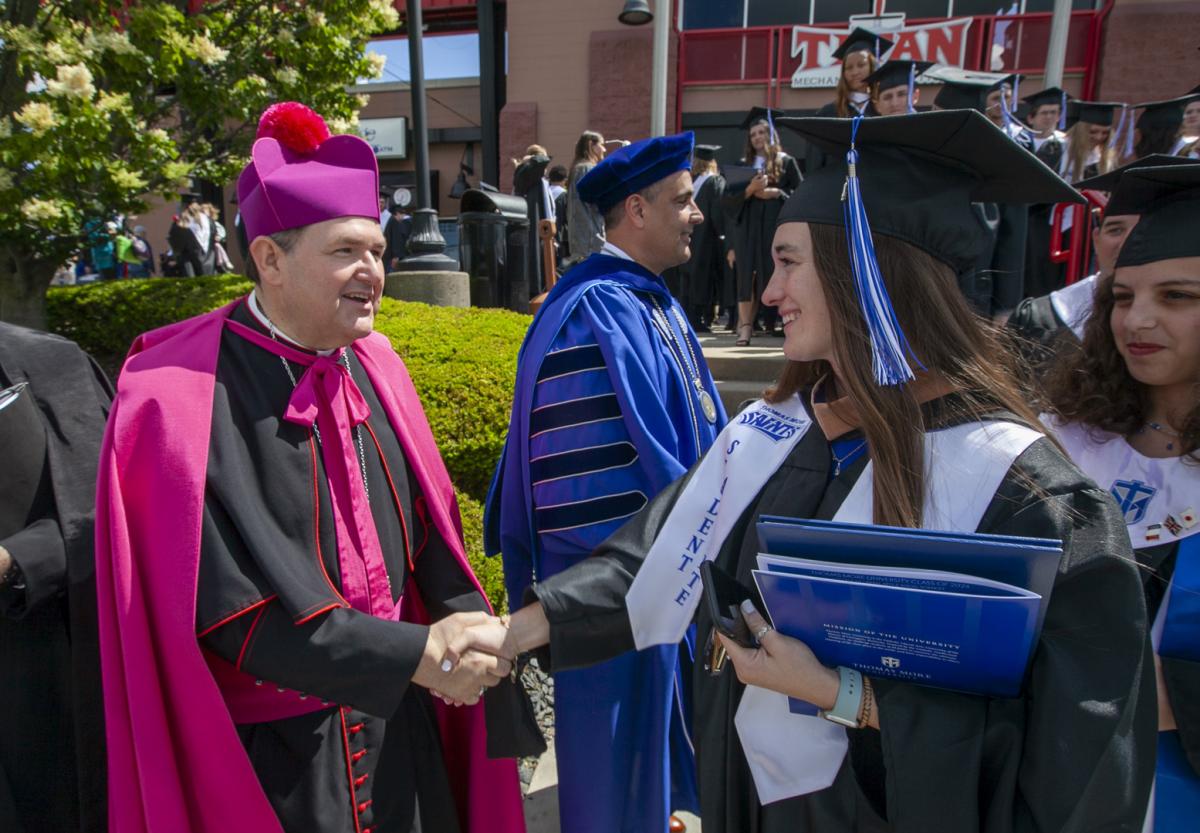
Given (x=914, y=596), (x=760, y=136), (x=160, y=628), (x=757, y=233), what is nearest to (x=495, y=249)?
(x=757, y=233)

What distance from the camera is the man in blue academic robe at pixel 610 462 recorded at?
2.32 meters

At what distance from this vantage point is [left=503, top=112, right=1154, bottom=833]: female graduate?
44.1 inches

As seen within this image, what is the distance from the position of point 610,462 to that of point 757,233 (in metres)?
5.31

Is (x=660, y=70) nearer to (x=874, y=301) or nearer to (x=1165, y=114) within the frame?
(x=1165, y=114)

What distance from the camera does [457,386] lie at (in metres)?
3.78

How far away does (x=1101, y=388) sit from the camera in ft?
6.11

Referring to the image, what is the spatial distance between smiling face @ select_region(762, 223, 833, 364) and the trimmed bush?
239 centimetres

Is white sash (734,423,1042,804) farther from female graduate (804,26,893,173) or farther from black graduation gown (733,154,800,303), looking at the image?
black graduation gown (733,154,800,303)

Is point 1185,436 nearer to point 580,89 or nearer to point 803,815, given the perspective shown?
point 803,815

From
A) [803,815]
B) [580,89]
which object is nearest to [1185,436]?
[803,815]

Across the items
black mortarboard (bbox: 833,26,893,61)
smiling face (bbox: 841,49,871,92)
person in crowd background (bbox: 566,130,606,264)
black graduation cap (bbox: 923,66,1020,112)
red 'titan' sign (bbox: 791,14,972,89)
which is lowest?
person in crowd background (bbox: 566,130,606,264)

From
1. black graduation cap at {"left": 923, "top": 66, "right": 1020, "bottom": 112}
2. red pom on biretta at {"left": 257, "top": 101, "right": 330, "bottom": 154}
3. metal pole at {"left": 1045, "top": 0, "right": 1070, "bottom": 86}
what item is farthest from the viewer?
metal pole at {"left": 1045, "top": 0, "right": 1070, "bottom": 86}

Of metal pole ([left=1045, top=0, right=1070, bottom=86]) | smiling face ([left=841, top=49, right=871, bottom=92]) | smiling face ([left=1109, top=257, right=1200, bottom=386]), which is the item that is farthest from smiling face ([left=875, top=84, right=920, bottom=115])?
metal pole ([left=1045, top=0, right=1070, bottom=86])

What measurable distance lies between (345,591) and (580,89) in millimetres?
15783
